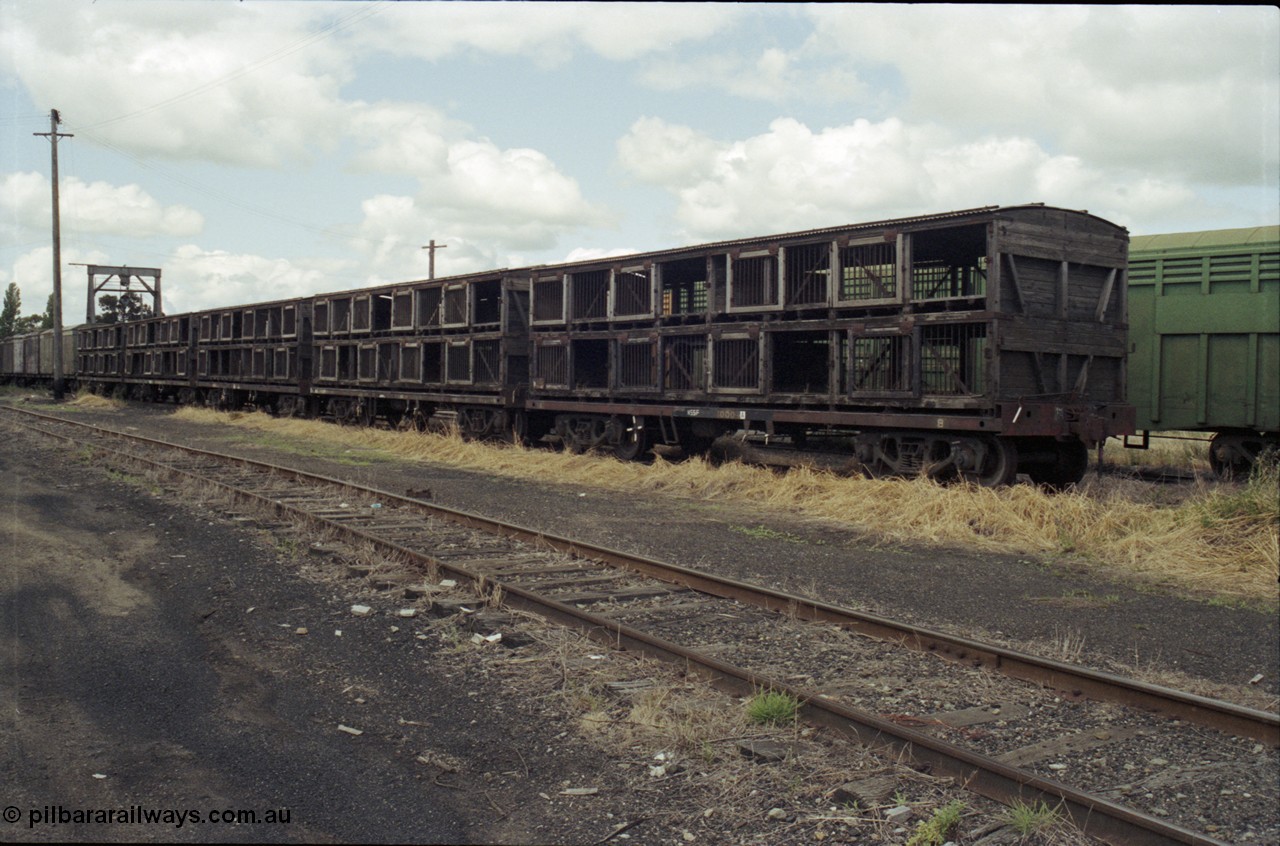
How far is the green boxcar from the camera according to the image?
13.6 m

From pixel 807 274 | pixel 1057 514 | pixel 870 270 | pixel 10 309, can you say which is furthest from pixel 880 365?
pixel 10 309

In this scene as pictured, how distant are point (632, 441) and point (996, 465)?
672 centimetres

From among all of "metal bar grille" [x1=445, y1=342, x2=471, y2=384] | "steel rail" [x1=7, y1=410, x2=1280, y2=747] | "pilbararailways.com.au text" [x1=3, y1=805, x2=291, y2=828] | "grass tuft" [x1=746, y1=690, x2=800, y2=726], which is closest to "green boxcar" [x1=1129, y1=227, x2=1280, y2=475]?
"steel rail" [x1=7, y1=410, x2=1280, y2=747]

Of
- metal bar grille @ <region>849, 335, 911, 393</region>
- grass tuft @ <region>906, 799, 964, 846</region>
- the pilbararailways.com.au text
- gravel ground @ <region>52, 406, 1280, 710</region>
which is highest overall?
metal bar grille @ <region>849, 335, 911, 393</region>

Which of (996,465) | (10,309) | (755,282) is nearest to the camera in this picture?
(996,465)

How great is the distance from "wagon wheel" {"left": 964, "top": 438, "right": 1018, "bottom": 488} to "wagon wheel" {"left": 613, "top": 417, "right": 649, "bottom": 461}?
5.95 metres

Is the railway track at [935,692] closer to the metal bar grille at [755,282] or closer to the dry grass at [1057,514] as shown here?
the dry grass at [1057,514]

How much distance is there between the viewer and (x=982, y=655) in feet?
18.6

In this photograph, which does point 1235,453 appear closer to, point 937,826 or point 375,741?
point 937,826

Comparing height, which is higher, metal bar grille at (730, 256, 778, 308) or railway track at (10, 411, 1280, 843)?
metal bar grille at (730, 256, 778, 308)

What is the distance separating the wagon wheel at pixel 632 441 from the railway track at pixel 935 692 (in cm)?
781

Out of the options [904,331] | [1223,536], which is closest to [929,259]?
[904,331]

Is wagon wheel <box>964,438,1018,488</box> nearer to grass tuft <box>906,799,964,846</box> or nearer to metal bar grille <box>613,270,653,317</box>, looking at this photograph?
metal bar grille <box>613,270,653,317</box>

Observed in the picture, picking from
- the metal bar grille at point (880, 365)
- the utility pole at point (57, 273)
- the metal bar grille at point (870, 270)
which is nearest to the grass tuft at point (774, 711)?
the metal bar grille at point (880, 365)
